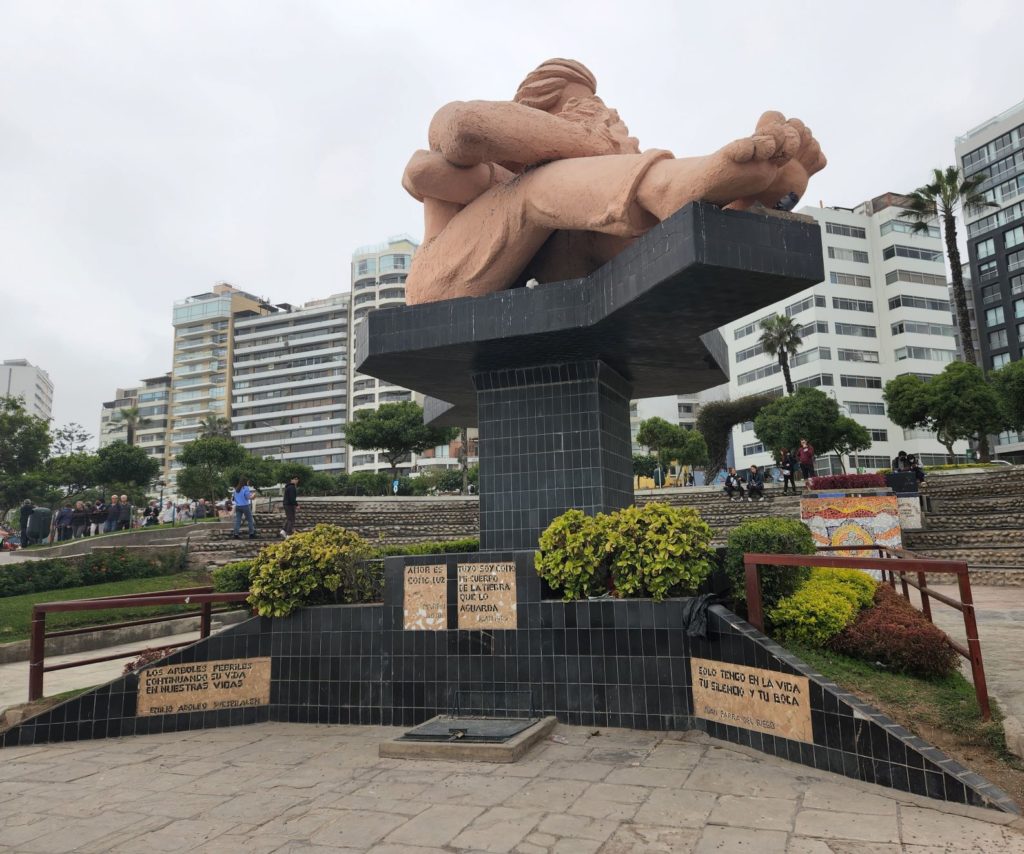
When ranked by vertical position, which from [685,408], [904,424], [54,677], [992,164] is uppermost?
[992,164]

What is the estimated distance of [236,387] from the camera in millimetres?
114500

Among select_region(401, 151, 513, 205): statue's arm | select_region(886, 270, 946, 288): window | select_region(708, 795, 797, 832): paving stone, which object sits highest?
select_region(886, 270, 946, 288): window

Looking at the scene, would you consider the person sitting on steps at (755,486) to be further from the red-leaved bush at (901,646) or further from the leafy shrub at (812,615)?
the red-leaved bush at (901,646)

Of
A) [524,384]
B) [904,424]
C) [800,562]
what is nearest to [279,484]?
[904,424]

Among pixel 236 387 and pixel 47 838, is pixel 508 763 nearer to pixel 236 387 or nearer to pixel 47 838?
pixel 47 838

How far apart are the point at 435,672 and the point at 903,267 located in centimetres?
6958

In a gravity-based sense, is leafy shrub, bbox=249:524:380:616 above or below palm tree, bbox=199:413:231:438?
below

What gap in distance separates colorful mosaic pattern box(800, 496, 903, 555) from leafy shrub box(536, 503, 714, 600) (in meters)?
14.6

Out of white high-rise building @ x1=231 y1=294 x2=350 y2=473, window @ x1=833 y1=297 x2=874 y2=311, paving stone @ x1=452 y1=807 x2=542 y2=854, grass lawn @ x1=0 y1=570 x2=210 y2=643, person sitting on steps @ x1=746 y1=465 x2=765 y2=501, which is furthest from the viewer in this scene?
white high-rise building @ x1=231 y1=294 x2=350 y2=473

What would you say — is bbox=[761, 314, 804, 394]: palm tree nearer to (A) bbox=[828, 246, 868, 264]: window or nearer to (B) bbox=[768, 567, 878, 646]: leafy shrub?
(A) bbox=[828, 246, 868, 264]: window

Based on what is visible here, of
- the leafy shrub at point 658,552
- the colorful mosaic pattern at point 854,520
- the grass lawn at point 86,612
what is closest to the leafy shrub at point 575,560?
the leafy shrub at point 658,552

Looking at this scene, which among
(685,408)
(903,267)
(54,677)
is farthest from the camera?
(685,408)

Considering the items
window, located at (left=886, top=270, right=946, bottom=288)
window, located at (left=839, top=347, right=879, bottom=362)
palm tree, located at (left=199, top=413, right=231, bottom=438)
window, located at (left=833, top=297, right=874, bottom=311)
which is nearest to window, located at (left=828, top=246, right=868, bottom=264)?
window, located at (left=886, top=270, right=946, bottom=288)

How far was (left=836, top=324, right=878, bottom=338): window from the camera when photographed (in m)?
64.1
